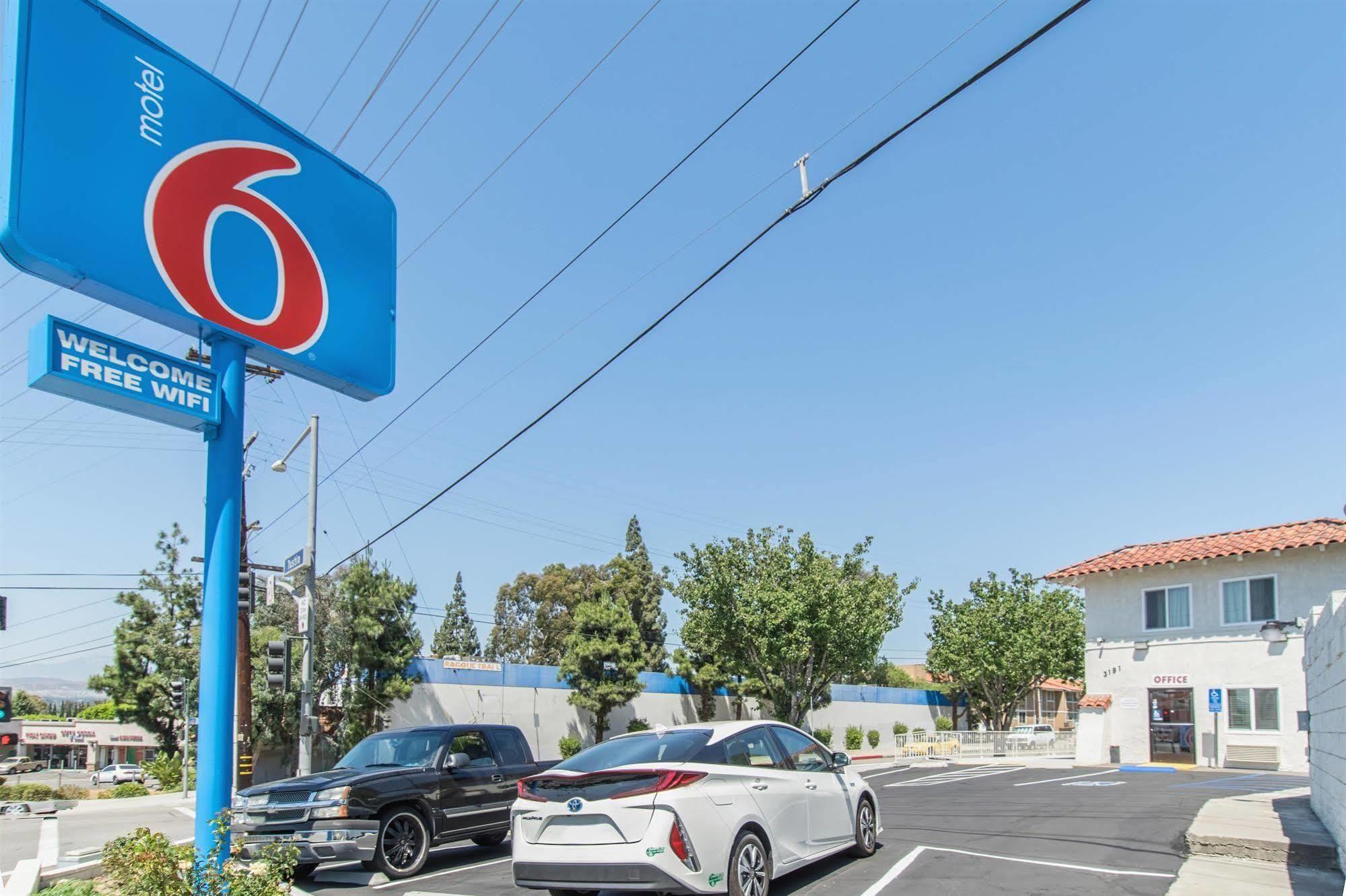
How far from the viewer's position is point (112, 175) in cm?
661

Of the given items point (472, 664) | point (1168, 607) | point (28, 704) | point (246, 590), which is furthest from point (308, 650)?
point (28, 704)

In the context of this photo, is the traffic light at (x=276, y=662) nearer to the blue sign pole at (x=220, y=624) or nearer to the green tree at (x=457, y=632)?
the blue sign pole at (x=220, y=624)

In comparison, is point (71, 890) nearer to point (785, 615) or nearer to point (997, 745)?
point (785, 615)

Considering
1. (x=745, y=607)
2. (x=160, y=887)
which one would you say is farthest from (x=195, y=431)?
(x=745, y=607)

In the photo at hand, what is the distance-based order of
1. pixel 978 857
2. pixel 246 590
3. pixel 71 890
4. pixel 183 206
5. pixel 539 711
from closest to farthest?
pixel 183 206 → pixel 71 890 → pixel 978 857 → pixel 246 590 → pixel 539 711

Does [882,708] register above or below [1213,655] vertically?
below

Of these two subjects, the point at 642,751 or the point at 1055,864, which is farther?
the point at 1055,864

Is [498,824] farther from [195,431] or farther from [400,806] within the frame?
[195,431]

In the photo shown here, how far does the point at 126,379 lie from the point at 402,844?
6.52 metres

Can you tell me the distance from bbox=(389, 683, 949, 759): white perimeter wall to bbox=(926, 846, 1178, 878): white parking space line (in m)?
20.8

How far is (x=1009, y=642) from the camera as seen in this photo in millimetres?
44656

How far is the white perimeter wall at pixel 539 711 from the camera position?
101 ft

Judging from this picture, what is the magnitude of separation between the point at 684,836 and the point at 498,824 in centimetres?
560

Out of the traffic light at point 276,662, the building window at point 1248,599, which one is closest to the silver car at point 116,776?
the traffic light at point 276,662
